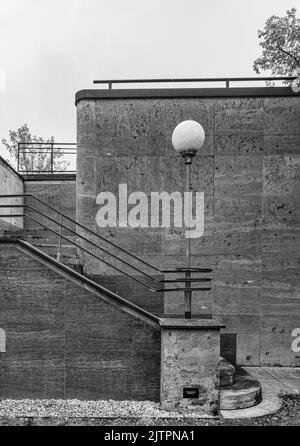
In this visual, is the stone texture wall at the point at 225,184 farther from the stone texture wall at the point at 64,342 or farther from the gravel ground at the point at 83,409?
the gravel ground at the point at 83,409

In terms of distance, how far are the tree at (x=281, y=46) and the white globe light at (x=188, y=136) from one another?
4.21 meters

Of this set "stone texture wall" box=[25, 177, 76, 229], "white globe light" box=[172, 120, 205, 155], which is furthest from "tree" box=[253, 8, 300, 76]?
"stone texture wall" box=[25, 177, 76, 229]

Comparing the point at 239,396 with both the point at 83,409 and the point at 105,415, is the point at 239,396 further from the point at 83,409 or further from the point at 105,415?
the point at 83,409

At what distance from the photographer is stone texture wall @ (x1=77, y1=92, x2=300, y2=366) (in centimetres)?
686

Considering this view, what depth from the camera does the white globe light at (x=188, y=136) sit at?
175 inches

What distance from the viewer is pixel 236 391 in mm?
4641

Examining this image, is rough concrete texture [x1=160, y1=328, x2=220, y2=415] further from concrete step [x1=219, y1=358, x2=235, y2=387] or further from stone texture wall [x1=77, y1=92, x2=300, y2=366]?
stone texture wall [x1=77, y1=92, x2=300, y2=366]

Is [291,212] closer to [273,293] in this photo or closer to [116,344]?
[273,293]

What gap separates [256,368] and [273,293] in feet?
5.15

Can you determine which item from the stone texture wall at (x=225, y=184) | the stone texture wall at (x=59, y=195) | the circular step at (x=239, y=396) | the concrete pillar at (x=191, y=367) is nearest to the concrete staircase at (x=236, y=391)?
the circular step at (x=239, y=396)

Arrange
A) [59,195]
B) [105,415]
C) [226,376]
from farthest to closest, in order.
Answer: [59,195] → [226,376] → [105,415]

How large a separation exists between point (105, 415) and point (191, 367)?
1262 mm

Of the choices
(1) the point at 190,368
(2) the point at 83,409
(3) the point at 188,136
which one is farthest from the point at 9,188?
(1) the point at 190,368

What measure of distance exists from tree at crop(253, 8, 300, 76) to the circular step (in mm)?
6581
